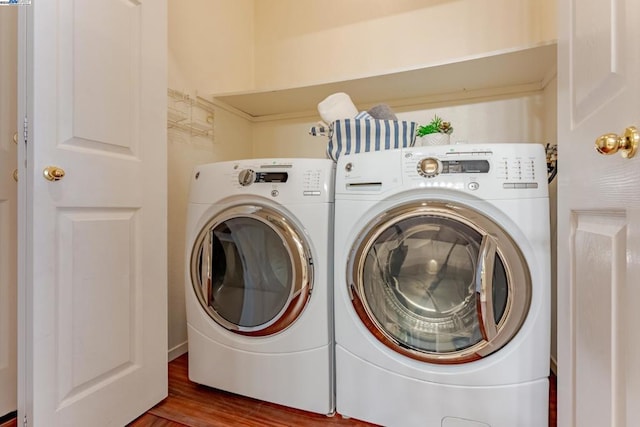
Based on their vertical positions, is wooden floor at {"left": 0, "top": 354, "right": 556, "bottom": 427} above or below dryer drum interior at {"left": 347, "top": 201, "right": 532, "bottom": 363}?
below

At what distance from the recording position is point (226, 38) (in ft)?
6.12

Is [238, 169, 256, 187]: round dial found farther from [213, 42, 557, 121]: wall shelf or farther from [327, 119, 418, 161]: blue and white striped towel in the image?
[213, 42, 557, 121]: wall shelf

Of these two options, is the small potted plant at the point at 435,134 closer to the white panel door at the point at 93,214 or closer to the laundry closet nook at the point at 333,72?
the laundry closet nook at the point at 333,72

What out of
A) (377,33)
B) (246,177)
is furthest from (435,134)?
(377,33)

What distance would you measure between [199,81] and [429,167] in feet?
4.48

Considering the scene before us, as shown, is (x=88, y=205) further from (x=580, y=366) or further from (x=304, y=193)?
(x=580, y=366)

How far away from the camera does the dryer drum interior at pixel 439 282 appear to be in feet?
2.77

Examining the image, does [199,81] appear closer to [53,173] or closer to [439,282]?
[53,173]

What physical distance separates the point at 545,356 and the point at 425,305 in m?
0.33

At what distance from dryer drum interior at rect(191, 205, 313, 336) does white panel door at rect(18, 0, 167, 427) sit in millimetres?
173

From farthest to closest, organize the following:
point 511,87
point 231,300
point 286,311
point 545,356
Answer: point 511,87 < point 231,300 < point 286,311 < point 545,356

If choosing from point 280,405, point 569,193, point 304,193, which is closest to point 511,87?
point 569,193

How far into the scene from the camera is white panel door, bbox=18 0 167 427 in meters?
0.80

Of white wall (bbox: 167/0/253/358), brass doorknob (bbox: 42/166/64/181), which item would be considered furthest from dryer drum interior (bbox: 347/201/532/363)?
white wall (bbox: 167/0/253/358)
